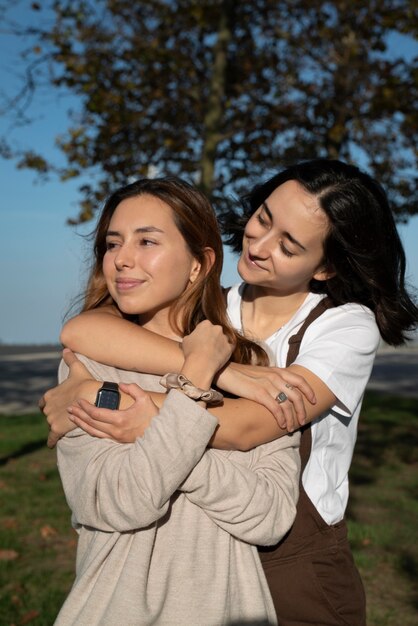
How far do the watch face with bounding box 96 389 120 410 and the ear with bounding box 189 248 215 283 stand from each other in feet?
2.04

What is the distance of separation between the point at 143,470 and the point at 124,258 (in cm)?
74

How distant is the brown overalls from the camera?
2426 mm

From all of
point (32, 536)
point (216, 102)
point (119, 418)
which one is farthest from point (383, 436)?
point (119, 418)

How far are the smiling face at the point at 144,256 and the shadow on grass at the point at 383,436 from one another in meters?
5.50

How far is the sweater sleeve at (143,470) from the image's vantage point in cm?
204

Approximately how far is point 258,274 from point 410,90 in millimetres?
7819

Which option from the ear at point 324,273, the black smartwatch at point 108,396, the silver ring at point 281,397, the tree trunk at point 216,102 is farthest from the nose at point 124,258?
the tree trunk at point 216,102

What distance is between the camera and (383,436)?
9492 millimetres

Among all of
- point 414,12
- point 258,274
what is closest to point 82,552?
point 258,274

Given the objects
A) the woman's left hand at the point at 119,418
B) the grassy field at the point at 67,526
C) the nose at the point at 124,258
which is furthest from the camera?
the grassy field at the point at 67,526

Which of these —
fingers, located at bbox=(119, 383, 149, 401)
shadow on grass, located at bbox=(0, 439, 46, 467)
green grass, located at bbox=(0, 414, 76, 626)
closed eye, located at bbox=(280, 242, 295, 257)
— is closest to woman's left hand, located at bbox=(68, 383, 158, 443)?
fingers, located at bbox=(119, 383, 149, 401)

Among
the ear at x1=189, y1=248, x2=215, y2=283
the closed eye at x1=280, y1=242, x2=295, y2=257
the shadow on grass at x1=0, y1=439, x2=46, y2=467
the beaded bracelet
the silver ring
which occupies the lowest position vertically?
the shadow on grass at x1=0, y1=439, x2=46, y2=467

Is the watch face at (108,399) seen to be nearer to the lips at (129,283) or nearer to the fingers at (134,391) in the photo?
the fingers at (134,391)

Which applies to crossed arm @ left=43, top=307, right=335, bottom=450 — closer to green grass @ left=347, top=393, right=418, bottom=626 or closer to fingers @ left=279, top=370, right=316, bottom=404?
fingers @ left=279, top=370, right=316, bottom=404
